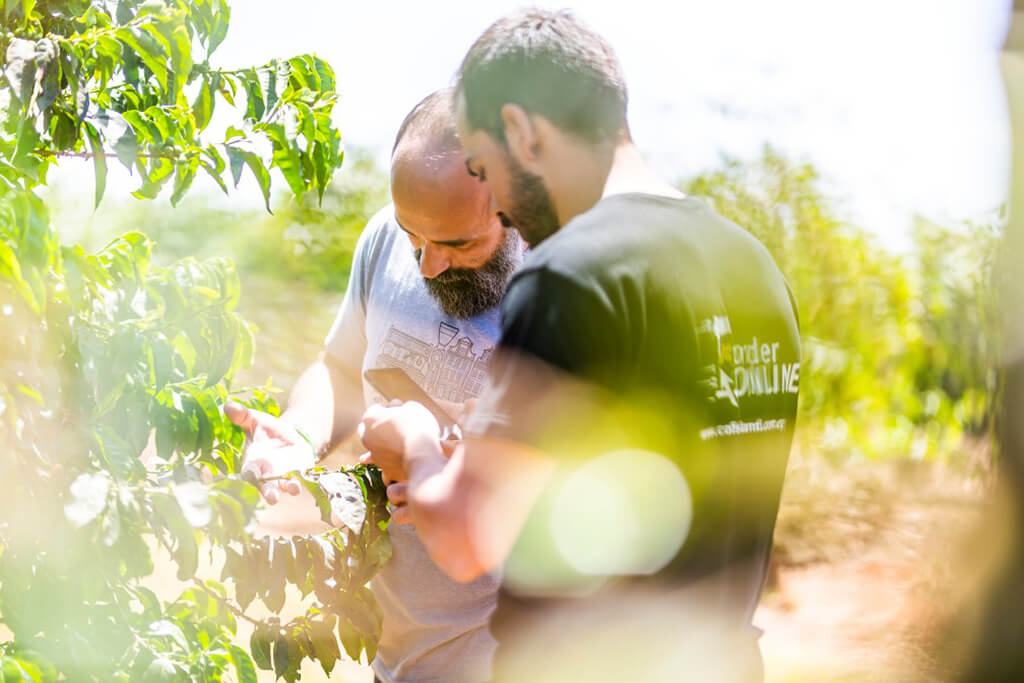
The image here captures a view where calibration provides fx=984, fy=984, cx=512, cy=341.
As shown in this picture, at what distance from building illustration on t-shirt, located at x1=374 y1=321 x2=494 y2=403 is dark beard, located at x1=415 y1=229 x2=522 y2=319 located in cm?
6

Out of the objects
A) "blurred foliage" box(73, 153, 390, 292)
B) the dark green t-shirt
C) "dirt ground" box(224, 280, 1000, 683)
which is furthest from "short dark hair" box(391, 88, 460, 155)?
"blurred foliage" box(73, 153, 390, 292)

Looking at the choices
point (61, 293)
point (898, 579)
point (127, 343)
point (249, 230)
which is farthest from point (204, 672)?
point (249, 230)

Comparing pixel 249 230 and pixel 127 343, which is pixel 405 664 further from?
pixel 249 230

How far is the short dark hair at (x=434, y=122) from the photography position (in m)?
2.50

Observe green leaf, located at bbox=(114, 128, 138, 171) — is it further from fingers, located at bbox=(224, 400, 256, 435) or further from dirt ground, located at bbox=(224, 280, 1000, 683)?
dirt ground, located at bbox=(224, 280, 1000, 683)

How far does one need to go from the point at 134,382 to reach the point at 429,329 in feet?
3.15

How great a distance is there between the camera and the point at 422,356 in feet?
8.63

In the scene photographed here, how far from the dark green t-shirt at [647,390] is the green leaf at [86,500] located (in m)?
0.60

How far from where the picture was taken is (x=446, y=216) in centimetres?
250

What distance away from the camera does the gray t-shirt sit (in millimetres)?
2500

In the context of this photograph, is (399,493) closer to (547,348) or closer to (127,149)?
(547,348)

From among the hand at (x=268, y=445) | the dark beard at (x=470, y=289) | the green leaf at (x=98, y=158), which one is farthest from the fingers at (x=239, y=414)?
the dark beard at (x=470, y=289)

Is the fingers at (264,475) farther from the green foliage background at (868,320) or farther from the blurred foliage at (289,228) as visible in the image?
the blurred foliage at (289,228)

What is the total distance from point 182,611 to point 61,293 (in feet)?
2.46
